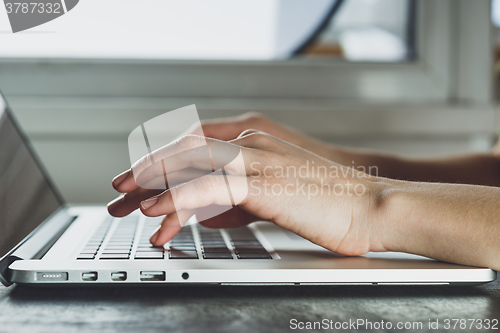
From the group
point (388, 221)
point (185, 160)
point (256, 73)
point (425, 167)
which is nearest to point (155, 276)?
point (185, 160)

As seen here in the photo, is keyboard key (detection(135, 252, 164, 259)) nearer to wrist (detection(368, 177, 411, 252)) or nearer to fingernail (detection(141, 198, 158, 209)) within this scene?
fingernail (detection(141, 198, 158, 209))

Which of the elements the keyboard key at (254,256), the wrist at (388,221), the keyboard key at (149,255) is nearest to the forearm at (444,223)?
the wrist at (388,221)

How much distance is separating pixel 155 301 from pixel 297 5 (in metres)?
0.89

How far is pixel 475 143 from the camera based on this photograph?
1086mm

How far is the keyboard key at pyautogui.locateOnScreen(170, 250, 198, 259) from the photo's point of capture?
428 mm

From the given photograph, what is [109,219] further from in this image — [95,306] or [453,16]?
[453,16]

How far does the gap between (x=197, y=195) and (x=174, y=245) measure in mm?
90

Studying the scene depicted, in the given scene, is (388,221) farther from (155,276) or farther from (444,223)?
(155,276)

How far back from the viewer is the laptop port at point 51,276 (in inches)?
14.4

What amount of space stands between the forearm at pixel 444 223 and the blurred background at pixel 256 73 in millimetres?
560

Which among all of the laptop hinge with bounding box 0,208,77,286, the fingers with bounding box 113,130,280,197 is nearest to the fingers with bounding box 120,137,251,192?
the fingers with bounding box 113,130,280,197

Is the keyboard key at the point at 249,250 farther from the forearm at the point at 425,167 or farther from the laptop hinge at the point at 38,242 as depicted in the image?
the forearm at the point at 425,167

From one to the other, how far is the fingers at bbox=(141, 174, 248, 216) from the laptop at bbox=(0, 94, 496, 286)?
47mm

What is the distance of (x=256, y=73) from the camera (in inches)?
42.0
